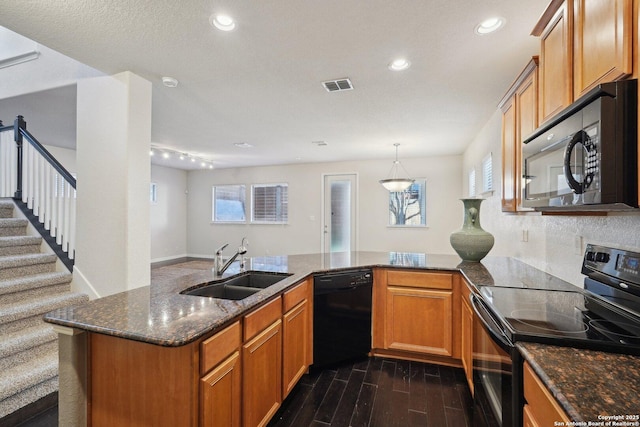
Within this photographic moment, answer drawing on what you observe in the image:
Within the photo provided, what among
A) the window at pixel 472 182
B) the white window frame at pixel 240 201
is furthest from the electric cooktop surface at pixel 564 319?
the white window frame at pixel 240 201

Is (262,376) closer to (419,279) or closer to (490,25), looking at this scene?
(419,279)

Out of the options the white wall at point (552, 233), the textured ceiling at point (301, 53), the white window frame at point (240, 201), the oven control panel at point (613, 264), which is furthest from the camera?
the white window frame at point (240, 201)

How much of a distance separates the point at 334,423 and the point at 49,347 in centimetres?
234

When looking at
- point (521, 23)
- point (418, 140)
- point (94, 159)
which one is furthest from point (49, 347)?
point (418, 140)

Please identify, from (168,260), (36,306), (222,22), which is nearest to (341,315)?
(222,22)

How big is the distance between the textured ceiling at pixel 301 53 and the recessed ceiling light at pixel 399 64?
0.21 feet

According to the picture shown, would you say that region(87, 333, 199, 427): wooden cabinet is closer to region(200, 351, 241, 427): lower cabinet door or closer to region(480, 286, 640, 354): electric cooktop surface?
region(200, 351, 241, 427): lower cabinet door

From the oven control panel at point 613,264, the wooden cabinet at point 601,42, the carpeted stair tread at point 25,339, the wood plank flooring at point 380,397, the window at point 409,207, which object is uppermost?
the wooden cabinet at point 601,42

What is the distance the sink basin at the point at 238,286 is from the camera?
1.88 metres

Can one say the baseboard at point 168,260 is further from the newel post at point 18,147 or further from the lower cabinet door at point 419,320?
the lower cabinet door at point 419,320

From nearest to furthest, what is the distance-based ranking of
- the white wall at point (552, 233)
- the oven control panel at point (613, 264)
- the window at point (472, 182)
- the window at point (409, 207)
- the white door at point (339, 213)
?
the oven control panel at point (613, 264) → the white wall at point (552, 233) → the window at point (472, 182) → the window at point (409, 207) → the white door at point (339, 213)

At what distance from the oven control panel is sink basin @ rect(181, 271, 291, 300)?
5.99 ft

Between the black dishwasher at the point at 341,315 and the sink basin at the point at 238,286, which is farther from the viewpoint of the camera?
the black dishwasher at the point at 341,315

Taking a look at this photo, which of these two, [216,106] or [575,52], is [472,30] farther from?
[216,106]
